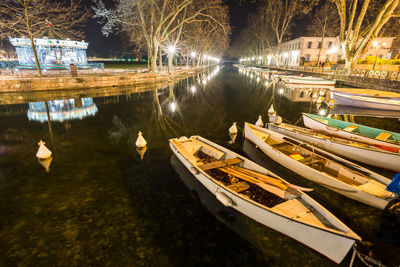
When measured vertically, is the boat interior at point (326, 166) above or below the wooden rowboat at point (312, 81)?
below

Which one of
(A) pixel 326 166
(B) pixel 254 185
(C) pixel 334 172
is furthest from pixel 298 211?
(A) pixel 326 166

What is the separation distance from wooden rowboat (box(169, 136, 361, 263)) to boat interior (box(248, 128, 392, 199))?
2143 mm

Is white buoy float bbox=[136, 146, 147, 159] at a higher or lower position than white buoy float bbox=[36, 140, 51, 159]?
lower

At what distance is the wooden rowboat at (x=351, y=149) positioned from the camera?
7.68 m

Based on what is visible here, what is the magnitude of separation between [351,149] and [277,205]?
19.5 ft

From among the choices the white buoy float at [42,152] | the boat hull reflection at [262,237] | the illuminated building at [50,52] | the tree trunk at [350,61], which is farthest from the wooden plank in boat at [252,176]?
the illuminated building at [50,52]

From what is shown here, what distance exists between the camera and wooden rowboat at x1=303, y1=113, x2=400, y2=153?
27.6 feet

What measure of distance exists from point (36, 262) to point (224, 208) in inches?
184

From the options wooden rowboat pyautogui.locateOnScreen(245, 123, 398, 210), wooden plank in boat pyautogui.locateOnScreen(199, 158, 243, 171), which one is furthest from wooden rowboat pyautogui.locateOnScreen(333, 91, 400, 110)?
wooden plank in boat pyautogui.locateOnScreen(199, 158, 243, 171)

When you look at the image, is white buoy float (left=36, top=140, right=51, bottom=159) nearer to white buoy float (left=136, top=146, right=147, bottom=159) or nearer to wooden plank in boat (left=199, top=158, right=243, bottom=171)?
white buoy float (left=136, top=146, right=147, bottom=159)

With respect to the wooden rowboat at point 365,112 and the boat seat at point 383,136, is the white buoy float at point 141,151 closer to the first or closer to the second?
the boat seat at point 383,136

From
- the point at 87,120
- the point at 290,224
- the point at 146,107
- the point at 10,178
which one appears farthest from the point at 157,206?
the point at 146,107

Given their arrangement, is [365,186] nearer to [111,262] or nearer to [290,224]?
[290,224]

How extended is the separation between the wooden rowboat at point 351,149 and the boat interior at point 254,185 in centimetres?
503
